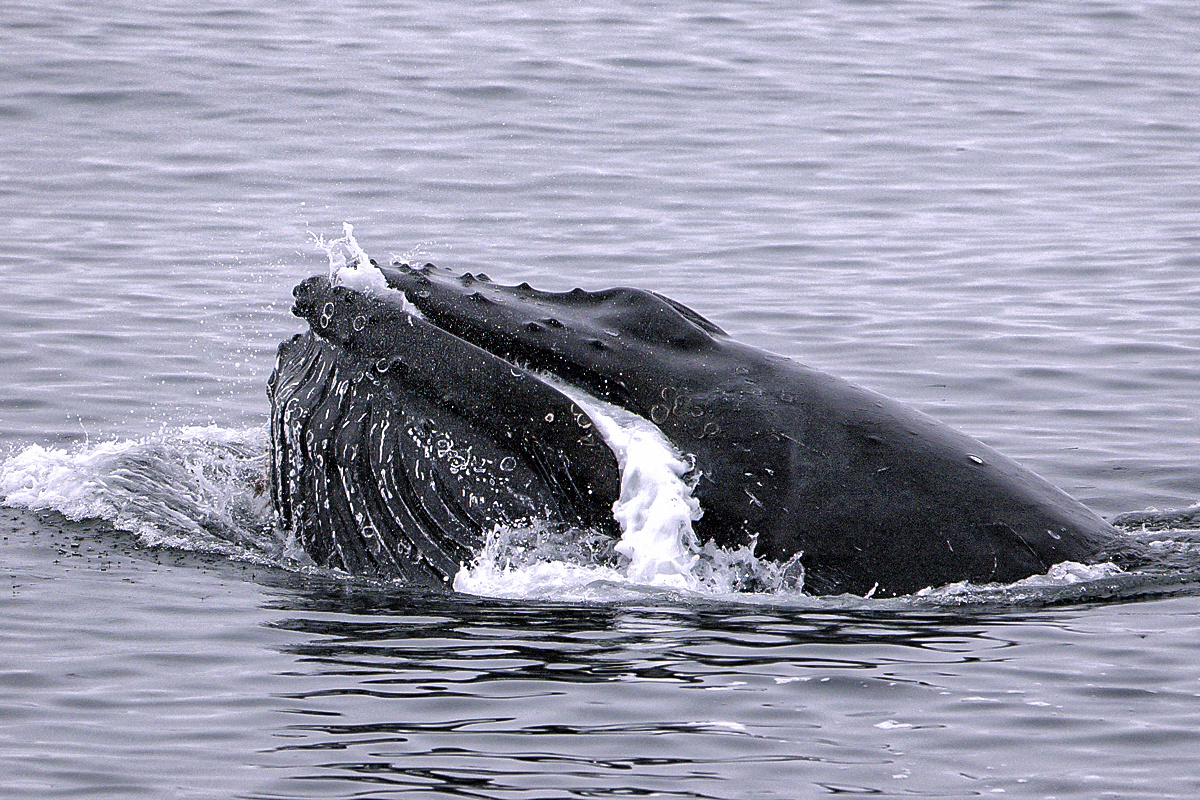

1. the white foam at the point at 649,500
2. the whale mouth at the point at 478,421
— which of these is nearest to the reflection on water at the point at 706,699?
the white foam at the point at 649,500

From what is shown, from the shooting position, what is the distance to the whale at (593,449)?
8.05m

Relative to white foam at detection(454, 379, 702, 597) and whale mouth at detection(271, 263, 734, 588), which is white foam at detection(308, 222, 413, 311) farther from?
white foam at detection(454, 379, 702, 597)

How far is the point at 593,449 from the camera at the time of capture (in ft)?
26.9

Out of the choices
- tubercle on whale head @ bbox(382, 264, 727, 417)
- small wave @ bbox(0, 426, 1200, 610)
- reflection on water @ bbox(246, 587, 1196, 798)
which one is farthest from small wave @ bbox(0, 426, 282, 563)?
tubercle on whale head @ bbox(382, 264, 727, 417)

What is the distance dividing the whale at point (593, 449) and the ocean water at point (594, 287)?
0.77 ft

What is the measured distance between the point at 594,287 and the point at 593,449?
8.75 metres

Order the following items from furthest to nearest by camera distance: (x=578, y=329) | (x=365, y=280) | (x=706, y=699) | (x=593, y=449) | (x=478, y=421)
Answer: (x=365, y=280), (x=578, y=329), (x=478, y=421), (x=593, y=449), (x=706, y=699)

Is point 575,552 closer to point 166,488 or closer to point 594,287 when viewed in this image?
point 166,488

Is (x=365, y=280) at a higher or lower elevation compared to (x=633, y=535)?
higher

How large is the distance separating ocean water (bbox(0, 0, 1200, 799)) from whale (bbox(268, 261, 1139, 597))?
234mm

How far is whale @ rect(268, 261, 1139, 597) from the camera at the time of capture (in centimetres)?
805

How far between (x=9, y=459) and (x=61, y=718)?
448cm

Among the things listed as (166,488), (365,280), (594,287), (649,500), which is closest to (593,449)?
(649,500)

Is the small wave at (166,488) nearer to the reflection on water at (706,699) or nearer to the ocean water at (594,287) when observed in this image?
the ocean water at (594,287)
